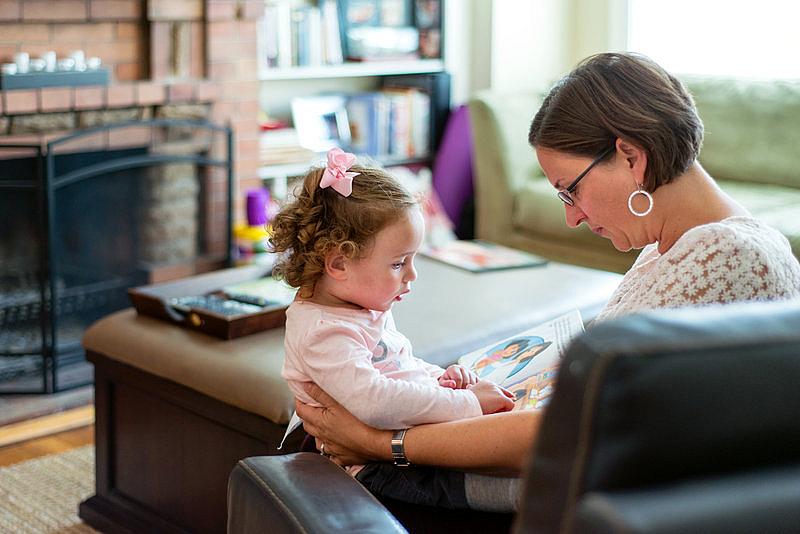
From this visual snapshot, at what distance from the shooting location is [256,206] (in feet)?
13.4

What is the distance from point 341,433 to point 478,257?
146 cm

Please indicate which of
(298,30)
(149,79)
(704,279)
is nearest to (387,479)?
(704,279)

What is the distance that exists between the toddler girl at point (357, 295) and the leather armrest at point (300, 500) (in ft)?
0.46

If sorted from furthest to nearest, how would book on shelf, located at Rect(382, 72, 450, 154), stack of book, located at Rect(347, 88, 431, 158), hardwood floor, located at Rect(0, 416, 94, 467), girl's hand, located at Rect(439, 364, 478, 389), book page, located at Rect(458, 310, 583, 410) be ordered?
book on shelf, located at Rect(382, 72, 450, 154) < stack of book, located at Rect(347, 88, 431, 158) < hardwood floor, located at Rect(0, 416, 94, 467) < girl's hand, located at Rect(439, 364, 478, 389) < book page, located at Rect(458, 310, 583, 410)

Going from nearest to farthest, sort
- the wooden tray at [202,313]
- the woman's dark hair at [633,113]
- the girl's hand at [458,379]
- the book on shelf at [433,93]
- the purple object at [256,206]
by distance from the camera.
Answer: the woman's dark hair at [633,113], the girl's hand at [458,379], the wooden tray at [202,313], the purple object at [256,206], the book on shelf at [433,93]

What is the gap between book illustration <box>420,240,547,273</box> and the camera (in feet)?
9.44

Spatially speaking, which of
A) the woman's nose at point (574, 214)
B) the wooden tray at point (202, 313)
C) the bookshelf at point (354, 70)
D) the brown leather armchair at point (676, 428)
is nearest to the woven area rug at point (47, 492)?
the wooden tray at point (202, 313)

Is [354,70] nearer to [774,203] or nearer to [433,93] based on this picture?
[433,93]

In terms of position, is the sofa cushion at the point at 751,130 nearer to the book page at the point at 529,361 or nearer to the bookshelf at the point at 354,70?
the bookshelf at the point at 354,70

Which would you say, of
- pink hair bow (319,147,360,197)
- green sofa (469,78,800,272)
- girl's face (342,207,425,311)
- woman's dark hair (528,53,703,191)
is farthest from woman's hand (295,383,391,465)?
green sofa (469,78,800,272)

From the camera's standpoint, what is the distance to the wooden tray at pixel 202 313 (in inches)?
87.9

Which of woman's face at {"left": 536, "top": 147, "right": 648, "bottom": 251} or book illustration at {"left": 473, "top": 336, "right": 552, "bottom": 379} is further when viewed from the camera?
book illustration at {"left": 473, "top": 336, "right": 552, "bottom": 379}

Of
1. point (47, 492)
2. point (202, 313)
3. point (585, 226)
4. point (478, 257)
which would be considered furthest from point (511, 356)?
point (585, 226)

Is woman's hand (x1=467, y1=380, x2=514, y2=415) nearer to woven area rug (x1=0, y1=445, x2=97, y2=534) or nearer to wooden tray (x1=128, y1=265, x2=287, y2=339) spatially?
wooden tray (x1=128, y1=265, x2=287, y2=339)
